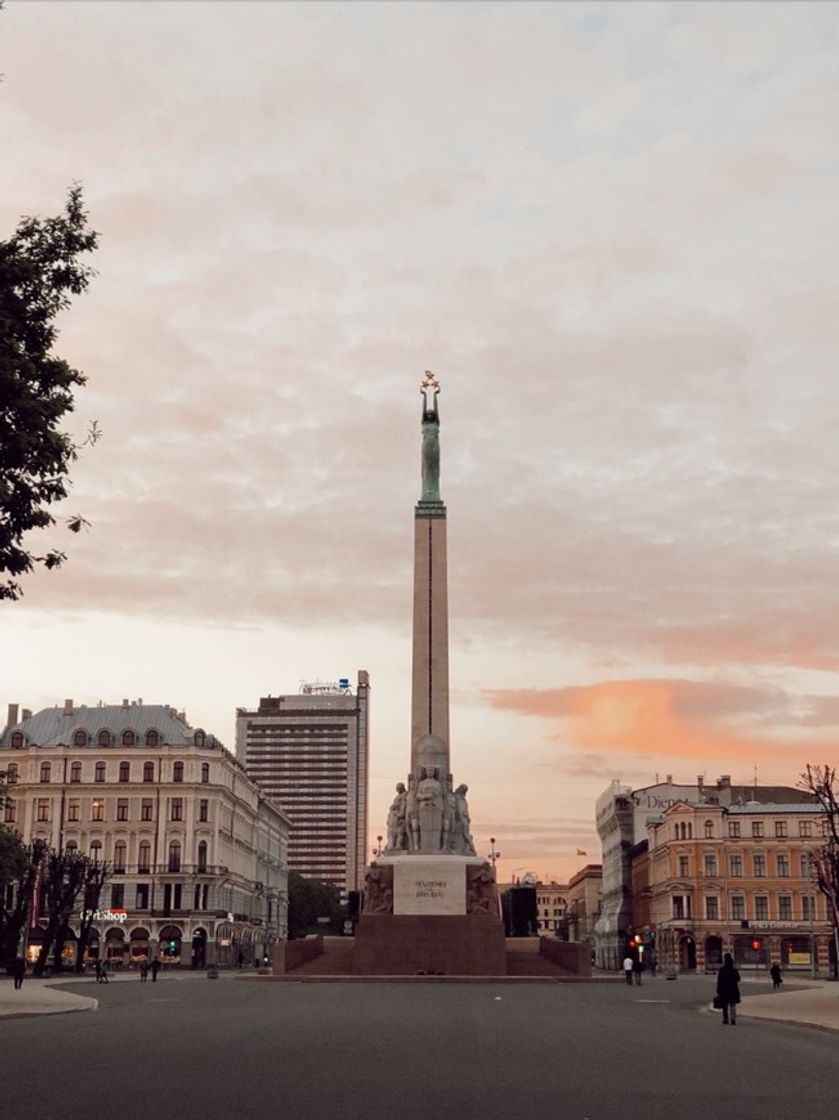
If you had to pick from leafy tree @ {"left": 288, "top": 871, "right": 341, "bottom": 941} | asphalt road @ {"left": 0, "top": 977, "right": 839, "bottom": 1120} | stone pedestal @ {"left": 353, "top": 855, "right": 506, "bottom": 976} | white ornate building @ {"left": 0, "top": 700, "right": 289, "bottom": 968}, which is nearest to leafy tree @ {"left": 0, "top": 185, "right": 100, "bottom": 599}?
asphalt road @ {"left": 0, "top": 977, "right": 839, "bottom": 1120}

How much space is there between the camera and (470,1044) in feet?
76.1

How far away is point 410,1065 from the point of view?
19250mm

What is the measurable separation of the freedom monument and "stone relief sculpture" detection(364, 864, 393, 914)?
0.04m

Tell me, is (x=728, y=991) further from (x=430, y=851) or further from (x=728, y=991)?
(x=430, y=851)

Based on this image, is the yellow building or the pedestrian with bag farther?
the yellow building

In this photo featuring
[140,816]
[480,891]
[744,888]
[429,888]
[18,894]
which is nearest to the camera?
[480,891]

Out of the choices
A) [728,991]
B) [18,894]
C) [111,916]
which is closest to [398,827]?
[18,894]

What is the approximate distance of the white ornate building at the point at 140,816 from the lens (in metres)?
105

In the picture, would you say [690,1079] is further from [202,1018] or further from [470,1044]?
[202,1018]

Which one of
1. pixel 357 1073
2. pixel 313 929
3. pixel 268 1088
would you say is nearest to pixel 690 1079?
pixel 357 1073

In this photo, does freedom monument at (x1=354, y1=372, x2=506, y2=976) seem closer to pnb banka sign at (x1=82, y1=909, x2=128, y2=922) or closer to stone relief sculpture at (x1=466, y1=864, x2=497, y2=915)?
stone relief sculpture at (x1=466, y1=864, x2=497, y2=915)

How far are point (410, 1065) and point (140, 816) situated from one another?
93.2 m

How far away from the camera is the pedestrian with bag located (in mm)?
30984

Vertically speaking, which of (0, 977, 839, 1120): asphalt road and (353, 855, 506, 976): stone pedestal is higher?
(353, 855, 506, 976): stone pedestal
